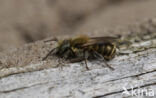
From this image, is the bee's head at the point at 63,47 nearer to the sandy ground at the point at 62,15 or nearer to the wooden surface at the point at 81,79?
the wooden surface at the point at 81,79

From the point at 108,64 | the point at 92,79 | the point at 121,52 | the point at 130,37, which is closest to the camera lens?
the point at 92,79

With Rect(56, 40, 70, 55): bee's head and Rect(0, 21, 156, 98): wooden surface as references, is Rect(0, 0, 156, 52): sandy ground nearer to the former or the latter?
Rect(56, 40, 70, 55): bee's head

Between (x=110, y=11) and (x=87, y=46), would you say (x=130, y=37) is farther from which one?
(x=110, y=11)

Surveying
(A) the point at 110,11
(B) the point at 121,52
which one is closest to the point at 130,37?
(B) the point at 121,52

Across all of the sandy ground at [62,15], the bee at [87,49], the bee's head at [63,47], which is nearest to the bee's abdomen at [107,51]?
the bee at [87,49]

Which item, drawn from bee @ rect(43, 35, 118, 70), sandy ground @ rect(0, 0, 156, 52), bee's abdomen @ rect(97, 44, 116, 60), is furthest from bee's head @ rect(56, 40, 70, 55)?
sandy ground @ rect(0, 0, 156, 52)

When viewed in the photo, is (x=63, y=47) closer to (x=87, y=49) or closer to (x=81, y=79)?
(x=87, y=49)

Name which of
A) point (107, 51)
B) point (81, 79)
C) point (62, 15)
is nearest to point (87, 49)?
point (107, 51)
